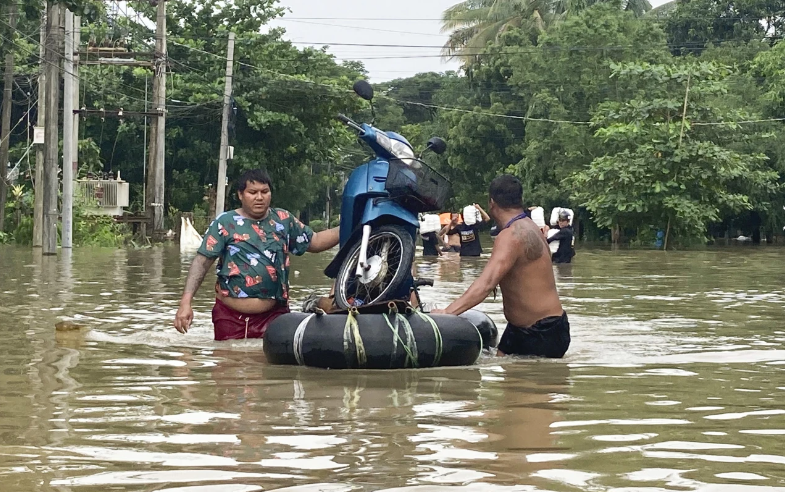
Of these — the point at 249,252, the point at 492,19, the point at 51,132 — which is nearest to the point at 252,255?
the point at 249,252

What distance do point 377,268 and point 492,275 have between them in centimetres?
97

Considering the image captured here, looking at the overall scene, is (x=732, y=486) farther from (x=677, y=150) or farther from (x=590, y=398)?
(x=677, y=150)

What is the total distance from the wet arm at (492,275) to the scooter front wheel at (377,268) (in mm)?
531

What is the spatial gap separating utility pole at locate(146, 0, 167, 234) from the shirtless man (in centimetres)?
3114

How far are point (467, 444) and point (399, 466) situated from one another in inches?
23.1

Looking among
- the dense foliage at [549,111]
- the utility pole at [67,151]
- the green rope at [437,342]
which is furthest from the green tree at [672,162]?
the green rope at [437,342]

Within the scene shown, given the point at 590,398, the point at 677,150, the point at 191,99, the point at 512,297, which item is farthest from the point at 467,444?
the point at 191,99

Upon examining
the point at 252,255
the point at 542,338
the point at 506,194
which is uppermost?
the point at 506,194

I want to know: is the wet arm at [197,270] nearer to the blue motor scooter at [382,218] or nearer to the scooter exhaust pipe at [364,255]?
the blue motor scooter at [382,218]

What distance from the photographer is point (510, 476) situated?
5.08 m

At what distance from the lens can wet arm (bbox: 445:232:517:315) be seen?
8.80 meters

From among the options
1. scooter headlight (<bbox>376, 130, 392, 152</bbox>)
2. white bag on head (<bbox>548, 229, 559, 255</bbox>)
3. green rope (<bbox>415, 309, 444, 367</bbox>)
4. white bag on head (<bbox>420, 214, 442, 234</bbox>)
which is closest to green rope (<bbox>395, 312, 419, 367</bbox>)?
green rope (<bbox>415, 309, 444, 367</bbox>)

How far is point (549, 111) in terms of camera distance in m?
56.8

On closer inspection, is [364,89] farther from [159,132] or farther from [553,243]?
[159,132]
